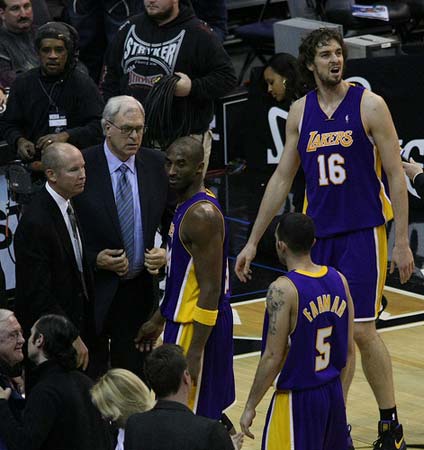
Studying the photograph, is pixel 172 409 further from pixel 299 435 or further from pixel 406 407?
pixel 406 407

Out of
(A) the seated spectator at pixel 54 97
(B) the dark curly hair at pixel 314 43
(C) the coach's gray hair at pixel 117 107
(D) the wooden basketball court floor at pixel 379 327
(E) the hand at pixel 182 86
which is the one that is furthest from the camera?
(E) the hand at pixel 182 86

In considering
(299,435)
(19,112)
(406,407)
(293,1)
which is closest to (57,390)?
(299,435)

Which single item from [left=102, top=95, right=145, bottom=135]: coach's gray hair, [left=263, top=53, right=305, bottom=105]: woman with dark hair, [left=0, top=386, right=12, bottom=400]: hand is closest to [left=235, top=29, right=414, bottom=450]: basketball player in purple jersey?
[left=102, top=95, right=145, bottom=135]: coach's gray hair

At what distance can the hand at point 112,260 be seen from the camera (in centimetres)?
703

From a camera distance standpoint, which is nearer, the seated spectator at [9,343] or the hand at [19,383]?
the seated spectator at [9,343]

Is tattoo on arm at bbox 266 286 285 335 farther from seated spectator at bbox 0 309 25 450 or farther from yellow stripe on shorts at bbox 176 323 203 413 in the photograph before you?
seated spectator at bbox 0 309 25 450

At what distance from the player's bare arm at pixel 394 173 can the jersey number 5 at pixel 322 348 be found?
120cm

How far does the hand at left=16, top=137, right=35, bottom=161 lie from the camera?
8820mm

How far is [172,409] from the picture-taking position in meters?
5.03

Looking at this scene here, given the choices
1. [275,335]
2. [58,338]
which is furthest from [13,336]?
[275,335]

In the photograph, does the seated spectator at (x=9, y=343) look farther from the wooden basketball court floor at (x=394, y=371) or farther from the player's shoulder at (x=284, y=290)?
the wooden basketball court floor at (x=394, y=371)

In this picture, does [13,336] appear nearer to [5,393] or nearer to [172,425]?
[5,393]

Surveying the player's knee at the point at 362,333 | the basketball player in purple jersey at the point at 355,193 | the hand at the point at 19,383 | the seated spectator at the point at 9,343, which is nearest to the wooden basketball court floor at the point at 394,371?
the basketball player in purple jersey at the point at 355,193

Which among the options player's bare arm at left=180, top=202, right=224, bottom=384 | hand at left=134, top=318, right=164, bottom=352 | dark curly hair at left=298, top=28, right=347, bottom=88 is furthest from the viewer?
dark curly hair at left=298, top=28, right=347, bottom=88
